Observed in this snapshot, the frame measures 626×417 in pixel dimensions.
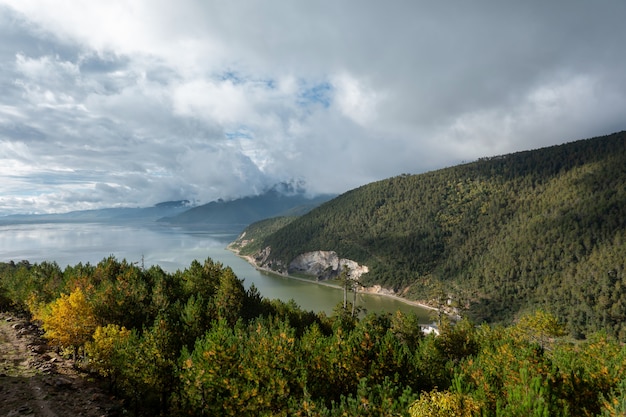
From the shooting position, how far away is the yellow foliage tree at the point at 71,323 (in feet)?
136

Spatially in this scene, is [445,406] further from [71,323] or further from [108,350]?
[71,323]

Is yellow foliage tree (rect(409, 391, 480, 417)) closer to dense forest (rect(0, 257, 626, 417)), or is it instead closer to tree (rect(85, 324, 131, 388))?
dense forest (rect(0, 257, 626, 417))

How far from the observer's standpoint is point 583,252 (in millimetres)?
153125

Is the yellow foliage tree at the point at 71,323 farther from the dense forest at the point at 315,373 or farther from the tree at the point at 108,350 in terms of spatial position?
the tree at the point at 108,350

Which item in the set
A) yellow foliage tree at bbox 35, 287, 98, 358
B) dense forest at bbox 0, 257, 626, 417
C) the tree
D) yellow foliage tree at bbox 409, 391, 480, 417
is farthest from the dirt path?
yellow foliage tree at bbox 409, 391, 480, 417

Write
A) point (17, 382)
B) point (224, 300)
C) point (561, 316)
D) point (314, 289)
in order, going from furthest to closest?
1. point (314, 289)
2. point (561, 316)
3. point (224, 300)
4. point (17, 382)

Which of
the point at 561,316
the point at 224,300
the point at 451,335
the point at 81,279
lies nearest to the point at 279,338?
the point at 224,300

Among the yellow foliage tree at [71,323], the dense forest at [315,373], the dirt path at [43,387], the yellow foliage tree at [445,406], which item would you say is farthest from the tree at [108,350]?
the yellow foliage tree at [445,406]

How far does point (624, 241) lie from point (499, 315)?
62007 millimetres

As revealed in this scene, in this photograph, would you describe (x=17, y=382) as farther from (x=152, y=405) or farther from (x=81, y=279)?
(x=81, y=279)

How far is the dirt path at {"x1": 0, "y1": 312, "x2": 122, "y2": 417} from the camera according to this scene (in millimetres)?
27406

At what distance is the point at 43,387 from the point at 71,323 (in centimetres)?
1255

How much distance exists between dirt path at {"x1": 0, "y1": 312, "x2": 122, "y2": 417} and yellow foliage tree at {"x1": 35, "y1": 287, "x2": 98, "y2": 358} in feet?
8.26

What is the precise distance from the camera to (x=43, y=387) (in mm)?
30641
